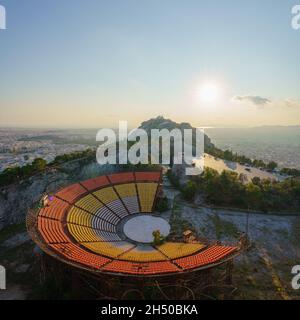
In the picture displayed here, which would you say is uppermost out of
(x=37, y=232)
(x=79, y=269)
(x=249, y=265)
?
(x=37, y=232)

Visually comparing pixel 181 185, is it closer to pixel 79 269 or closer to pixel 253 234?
pixel 253 234

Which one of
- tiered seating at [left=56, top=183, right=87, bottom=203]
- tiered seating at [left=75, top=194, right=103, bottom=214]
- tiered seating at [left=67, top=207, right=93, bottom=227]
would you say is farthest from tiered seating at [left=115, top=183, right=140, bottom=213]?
tiered seating at [left=67, top=207, right=93, bottom=227]

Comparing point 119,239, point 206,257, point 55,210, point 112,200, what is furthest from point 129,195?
point 206,257

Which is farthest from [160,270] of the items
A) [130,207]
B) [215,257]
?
[130,207]

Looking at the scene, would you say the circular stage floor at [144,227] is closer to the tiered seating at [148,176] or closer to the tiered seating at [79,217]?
the tiered seating at [79,217]

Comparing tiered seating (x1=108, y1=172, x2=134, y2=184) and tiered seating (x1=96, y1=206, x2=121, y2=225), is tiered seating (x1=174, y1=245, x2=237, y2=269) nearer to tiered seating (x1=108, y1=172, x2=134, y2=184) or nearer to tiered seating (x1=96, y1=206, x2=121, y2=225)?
tiered seating (x1=96, y1=206, x2=121, y2=225)

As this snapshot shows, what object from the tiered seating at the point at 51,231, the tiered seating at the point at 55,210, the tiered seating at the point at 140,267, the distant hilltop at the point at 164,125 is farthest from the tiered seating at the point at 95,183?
the distant hilltop at the point at 164,125

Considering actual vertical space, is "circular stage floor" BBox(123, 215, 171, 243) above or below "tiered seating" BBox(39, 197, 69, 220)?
below
